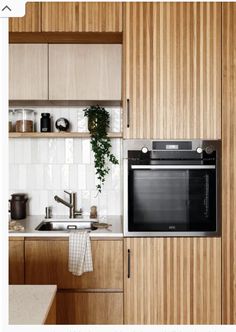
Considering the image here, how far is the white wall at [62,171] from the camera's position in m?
2.75

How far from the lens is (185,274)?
7.15 ft

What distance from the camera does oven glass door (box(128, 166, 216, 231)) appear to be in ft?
7.21

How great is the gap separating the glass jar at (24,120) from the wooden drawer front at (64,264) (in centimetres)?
80

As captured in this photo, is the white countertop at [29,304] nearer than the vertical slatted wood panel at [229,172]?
Yes

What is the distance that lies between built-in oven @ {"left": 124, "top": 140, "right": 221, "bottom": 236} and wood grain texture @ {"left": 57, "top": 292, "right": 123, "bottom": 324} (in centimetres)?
41

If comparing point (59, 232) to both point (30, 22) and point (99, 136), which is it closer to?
point (99, 136)

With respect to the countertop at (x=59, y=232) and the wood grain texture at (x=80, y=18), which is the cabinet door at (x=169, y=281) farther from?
the wood grain texture at (x=80, y=18)

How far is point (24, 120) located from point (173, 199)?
1.15 metres

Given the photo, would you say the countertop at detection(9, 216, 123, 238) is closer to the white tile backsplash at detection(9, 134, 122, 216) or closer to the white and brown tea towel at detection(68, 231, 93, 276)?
the white and brown tea towel at detection(68, 231, 93, 276)

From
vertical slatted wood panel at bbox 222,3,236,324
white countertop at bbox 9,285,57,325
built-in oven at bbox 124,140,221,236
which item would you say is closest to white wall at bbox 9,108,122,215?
built-in oven at bbox 124,140,221,236

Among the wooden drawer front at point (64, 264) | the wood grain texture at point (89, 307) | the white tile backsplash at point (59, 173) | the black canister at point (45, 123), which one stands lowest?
the wood grain texture at point (89, 307)

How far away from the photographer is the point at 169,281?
218 cm

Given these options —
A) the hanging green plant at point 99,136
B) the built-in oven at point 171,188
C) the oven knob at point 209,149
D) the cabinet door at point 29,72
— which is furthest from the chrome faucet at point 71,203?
the oven knob at point 209,149

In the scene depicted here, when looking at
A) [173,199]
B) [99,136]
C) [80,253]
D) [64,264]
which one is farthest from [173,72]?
[64,264]
